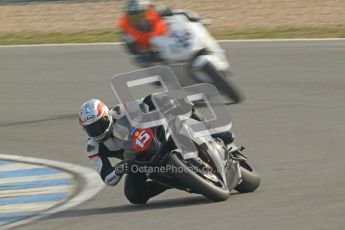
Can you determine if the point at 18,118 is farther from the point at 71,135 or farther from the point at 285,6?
the point at 285,6

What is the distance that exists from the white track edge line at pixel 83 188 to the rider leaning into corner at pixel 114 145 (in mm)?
586

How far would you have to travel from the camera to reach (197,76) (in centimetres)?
1230

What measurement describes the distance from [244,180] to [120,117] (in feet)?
3.82

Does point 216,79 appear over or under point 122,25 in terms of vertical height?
under

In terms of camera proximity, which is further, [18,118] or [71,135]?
[18,118]

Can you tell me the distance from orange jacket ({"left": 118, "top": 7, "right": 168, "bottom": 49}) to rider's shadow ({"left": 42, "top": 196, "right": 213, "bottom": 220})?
4.78 m

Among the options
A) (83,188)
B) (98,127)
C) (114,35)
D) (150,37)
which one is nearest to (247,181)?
(98,127)

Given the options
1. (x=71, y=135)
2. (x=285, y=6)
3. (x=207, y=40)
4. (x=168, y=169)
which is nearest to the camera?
(x=168, y=169)

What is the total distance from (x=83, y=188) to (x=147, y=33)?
4.08 metres

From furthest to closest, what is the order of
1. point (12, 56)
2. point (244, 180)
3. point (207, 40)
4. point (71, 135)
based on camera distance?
point (12, 56) < point (207, 40) < point (71, 135) < point (244, 180)

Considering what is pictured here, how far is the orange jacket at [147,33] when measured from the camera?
12.4m

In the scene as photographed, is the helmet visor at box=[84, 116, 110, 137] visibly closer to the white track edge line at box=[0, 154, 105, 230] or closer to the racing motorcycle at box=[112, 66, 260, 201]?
the racing motorcycle at box=[112, 66, 260, 201]

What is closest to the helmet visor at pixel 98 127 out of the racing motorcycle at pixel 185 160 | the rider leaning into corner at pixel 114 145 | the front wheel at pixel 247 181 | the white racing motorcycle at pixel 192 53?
the rider leaning into corner at pixel 114 145

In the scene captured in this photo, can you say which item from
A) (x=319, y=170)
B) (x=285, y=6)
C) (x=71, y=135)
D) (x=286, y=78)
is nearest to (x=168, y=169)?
(x=319, y=170)
